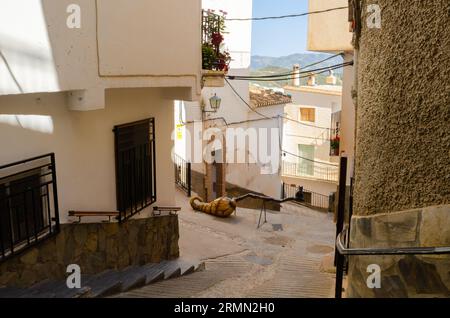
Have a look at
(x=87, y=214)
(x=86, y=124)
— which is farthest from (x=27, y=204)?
(x=86, y=124)

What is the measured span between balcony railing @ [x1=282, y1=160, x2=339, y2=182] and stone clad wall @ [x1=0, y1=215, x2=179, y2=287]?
19527mm

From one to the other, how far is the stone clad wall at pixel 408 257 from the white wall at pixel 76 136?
12.9 ft

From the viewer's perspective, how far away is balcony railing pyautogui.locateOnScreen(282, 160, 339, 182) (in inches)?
1089

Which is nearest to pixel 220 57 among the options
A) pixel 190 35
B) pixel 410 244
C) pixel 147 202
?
pixel 190 35

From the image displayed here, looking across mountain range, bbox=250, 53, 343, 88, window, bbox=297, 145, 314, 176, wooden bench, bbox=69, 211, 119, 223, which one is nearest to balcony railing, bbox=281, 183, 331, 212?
window, bbox=297, 145, 314, 176

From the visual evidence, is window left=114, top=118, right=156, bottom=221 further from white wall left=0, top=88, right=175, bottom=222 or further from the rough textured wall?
the rough textured wall

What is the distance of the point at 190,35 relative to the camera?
26.0ft

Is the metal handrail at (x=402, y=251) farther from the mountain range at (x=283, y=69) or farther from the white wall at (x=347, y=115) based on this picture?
the mountain range at (x=283, y=69)

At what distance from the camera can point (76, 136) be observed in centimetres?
653

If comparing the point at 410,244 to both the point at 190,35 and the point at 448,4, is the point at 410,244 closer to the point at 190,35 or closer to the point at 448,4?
the point at 448,4

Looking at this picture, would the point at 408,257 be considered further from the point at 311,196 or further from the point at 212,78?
the point at 311,196

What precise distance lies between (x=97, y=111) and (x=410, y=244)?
15.8 feet

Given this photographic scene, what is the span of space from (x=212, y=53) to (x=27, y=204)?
4.68 metres

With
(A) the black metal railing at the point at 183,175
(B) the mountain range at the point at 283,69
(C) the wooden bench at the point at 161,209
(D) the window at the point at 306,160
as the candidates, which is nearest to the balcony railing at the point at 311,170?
(D) the window at the point at 306,160
